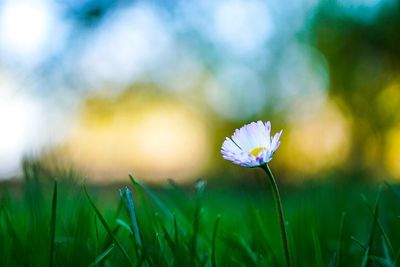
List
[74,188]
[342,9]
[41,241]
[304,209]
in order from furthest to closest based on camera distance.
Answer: [342,9] → [304,209] → [74,188] → [41,241]

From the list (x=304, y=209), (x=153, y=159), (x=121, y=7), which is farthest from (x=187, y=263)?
(x=153, y=159)

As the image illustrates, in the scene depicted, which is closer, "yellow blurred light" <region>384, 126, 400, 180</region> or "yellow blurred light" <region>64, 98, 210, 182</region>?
"yellow blurred light" <region>384, 126, 400, 180</region>

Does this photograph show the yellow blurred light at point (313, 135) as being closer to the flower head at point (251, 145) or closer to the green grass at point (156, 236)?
Answer: the green grass at point (156, 236)

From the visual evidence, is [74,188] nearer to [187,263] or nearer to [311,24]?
[187,263]

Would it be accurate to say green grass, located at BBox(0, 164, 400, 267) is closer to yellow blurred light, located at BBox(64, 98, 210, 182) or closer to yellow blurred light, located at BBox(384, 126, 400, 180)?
yellow blurred light, located at BBox(64, 98, 210, 182)

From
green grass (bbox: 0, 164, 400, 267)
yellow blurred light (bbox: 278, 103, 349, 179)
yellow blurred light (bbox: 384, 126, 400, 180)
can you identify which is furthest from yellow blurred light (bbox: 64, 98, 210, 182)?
green grass (bbox: 0, 164, 400, 267)

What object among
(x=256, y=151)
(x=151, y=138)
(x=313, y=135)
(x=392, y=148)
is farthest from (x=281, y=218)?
(x=151, y=138)
